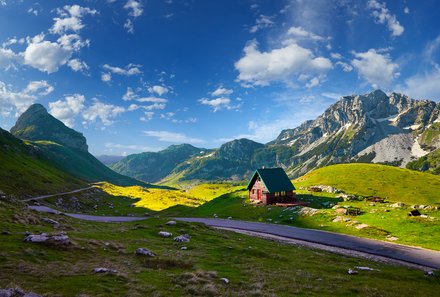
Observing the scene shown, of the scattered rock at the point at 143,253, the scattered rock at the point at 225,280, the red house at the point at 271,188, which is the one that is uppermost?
the red house at the point at 271,188

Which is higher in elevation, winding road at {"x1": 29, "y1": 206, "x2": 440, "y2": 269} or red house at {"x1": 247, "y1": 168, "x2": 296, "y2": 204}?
red house at {"x1": 247, "y1": 168, "x2": 296, "y2": 204}

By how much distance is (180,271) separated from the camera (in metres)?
27.6

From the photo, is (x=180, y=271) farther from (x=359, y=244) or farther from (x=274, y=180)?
(x=274, y=180)

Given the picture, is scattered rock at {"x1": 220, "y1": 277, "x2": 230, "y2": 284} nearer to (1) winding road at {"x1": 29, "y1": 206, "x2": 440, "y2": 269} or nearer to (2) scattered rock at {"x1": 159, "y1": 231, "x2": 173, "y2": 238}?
(2) scattered rock at {"x1": 159, "y1": 231, "x2": 173, "y2": 238}

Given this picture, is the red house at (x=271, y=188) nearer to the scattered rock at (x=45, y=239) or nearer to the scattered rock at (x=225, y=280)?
the scattered rock at (x=225, y=280)

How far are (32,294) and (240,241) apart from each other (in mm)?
34506

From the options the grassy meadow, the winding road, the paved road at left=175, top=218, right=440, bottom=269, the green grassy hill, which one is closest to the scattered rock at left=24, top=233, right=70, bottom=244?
the grassy meadow

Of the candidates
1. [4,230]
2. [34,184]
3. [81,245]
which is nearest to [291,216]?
[81,245]

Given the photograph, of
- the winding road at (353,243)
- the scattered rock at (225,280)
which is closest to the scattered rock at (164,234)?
the winding road at (353,243)

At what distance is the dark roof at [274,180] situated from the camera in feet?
329

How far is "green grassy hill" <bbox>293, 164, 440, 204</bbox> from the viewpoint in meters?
114

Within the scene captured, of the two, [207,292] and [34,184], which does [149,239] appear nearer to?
[207,292]

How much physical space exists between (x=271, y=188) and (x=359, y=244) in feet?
169

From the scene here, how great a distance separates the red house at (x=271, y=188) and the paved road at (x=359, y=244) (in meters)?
32.2
